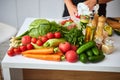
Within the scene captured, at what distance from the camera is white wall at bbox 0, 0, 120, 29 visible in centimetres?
247

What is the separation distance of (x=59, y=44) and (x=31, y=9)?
129 cm

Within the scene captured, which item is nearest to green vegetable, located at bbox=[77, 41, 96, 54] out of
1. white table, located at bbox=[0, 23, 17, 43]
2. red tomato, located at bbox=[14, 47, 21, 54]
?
red tomato, located at bbox=[14, 47, 21, 54]

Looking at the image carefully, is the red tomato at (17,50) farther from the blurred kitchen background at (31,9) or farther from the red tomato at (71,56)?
the blurred kitchen background at (31,9)

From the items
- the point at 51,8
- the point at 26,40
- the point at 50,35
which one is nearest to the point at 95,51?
the point at 50,35

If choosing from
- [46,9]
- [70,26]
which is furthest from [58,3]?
[70,26]

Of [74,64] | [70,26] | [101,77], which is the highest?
[70,26]

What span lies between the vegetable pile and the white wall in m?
1.06

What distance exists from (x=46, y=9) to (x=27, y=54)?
1.30 meters

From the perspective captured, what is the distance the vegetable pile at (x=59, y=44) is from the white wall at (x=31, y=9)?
106 centimetres

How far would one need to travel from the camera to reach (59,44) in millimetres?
1318

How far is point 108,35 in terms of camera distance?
60.1 inches

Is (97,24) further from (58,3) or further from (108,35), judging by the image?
(58,3)

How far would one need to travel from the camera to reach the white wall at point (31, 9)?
2.47 metres

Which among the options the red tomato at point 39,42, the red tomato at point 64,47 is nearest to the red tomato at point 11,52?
the red tomato at point 39,42
